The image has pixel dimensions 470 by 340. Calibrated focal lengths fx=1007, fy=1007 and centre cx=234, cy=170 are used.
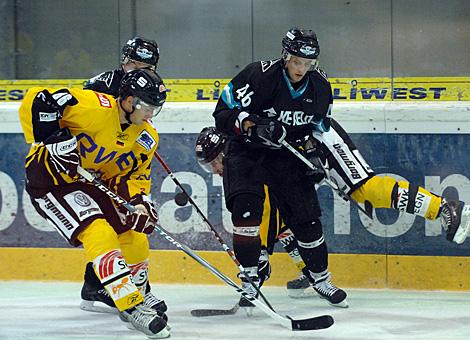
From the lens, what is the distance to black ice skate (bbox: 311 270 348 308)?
4.68 m

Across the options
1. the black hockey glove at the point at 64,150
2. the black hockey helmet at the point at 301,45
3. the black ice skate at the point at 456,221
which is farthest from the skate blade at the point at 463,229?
the black hockey glove at the point at 64,150

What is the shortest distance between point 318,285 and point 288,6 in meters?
1.66

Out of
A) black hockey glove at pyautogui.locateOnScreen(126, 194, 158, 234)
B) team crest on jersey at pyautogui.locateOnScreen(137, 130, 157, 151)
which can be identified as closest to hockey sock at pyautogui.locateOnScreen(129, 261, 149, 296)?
black hockey glove at pyautogui.locateOnScreen(126, 194, 158, 234)

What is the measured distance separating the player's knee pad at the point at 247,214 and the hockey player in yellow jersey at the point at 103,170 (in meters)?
0.42

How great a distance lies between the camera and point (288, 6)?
18.2 feet

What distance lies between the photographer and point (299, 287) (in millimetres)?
5039

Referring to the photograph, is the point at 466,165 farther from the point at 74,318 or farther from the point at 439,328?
the point at 74,318

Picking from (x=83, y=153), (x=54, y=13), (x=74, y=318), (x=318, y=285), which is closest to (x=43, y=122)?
(x=83, y=153)

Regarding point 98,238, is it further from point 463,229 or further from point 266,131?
point 463,229

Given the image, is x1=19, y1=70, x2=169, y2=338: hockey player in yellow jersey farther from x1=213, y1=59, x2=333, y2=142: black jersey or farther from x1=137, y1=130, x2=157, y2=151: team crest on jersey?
x1=213, y1=59, x2=333, y2=142: black jersey

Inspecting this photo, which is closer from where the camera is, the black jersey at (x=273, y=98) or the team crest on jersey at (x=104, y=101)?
the team crest on jersey at (x=104, y=101)

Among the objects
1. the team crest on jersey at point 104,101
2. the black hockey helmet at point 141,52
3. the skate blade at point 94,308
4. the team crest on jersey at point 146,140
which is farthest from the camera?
the black hockey helmet at point 141,52

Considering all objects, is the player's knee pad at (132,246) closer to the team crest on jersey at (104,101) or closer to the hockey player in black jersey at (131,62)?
the team crest on jersey at (104,101)

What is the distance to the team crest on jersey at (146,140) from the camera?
4281 millimetres
